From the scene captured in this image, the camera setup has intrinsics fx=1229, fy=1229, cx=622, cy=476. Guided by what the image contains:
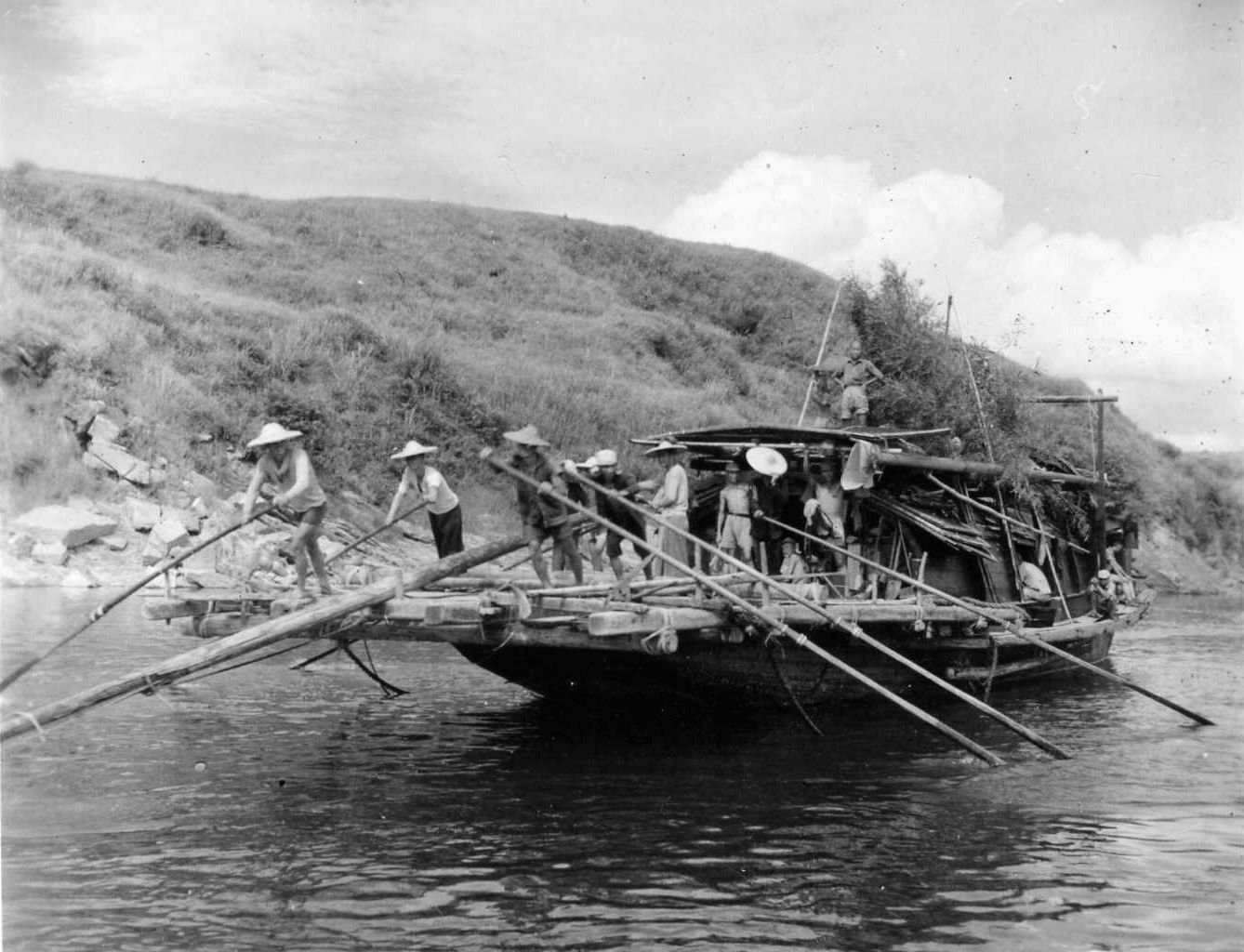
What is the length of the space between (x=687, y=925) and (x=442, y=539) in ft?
18.3

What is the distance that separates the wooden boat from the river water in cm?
58

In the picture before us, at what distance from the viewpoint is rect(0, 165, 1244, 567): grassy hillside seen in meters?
19.7

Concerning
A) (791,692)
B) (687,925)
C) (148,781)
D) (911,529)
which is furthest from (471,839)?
(911,529)

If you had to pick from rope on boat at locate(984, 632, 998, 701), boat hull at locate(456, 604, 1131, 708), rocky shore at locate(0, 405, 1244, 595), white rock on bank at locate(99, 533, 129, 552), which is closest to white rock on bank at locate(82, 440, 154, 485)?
rocky shore at locate(0, 405, 1244, 595)

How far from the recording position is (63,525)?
1886 centimetres

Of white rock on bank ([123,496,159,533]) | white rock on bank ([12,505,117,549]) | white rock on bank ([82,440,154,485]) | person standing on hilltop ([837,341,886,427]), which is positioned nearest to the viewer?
person standing on hilltop ([837,341,886,427])

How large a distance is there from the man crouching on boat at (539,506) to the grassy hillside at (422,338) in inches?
240

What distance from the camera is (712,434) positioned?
12344 millimetres

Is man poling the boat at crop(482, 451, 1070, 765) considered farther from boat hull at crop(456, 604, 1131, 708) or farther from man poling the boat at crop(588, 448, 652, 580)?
man poling the boat at crop(588, 448, 652, 580)

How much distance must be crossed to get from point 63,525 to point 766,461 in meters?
12.2

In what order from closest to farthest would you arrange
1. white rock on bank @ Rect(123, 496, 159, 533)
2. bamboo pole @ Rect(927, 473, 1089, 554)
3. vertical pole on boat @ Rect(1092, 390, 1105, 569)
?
bamboo pole @ Rect(927, 473, 1089, 554) < vertical pole on boat @ Rect(1092, 390, 1105, 569) < white rock on bank @ Rect(123, 496, 159, 533)

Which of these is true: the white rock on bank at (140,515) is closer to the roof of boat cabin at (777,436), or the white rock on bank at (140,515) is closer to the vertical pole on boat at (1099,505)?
the roof of boat cabin at (777,436)

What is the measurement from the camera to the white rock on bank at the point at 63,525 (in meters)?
18.8

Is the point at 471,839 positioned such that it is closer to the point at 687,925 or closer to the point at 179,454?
the point at 687,925
